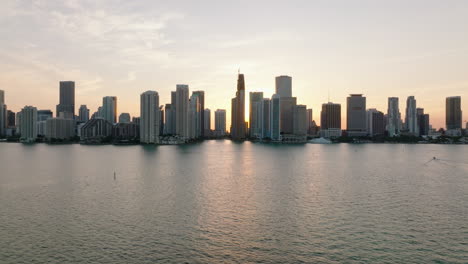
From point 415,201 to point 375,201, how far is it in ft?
25.9

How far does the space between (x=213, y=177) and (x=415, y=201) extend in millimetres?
55365

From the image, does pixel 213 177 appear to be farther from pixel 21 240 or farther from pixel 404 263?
pixel 404 263

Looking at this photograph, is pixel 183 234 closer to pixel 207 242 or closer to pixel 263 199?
pixel 207 242

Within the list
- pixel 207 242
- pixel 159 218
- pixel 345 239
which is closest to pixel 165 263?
pixel 207 242

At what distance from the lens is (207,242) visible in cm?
4419

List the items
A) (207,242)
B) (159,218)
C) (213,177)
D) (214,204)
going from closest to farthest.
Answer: (207,242) < (159,218) < (214,204) < (213,177)

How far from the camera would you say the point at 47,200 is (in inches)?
2665

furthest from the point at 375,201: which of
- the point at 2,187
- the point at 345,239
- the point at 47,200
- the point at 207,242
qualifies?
the point at 2,187

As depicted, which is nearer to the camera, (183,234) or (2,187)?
(183,234)

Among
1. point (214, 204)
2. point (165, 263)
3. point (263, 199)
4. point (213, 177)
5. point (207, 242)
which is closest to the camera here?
point (165, 263)

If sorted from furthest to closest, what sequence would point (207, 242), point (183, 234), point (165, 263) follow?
point (183, 234), point (207, 242), point (165, 263)

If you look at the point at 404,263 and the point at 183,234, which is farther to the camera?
the point at 183,234

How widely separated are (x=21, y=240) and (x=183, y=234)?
20507 mm

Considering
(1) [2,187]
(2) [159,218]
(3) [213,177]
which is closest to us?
(2) [159,218]
